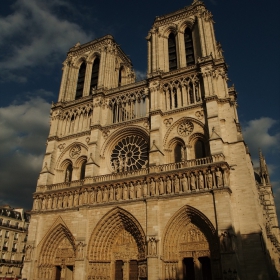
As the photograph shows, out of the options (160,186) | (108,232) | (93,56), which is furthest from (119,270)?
(93,56)

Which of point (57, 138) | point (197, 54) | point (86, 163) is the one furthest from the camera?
point (57, 138)

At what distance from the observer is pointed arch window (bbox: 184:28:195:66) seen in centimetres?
2285

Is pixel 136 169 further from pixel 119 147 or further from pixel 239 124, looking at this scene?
pixel 239 124

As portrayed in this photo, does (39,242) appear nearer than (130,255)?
No

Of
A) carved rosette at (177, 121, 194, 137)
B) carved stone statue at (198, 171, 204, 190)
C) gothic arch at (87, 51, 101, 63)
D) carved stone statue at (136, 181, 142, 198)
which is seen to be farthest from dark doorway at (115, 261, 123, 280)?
gothic arch at (87, 51, 101, 63)

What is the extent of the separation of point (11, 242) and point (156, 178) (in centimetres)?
2380

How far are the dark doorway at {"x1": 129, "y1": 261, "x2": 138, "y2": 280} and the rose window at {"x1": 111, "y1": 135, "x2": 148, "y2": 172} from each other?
19.2 feet

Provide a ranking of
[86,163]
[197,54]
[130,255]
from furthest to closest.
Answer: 1. [197,54]
2. [86,163]
3. [130,255]

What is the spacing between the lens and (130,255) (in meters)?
17.8

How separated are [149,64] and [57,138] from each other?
9097 mm

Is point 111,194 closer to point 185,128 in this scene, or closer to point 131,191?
point 131,191

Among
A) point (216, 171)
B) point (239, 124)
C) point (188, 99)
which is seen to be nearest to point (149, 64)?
point (188, 99)

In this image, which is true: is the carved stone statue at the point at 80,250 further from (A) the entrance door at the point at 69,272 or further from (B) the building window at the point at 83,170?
(B) the building window at the point at 83,170

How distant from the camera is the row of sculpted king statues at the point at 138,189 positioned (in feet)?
54.0
